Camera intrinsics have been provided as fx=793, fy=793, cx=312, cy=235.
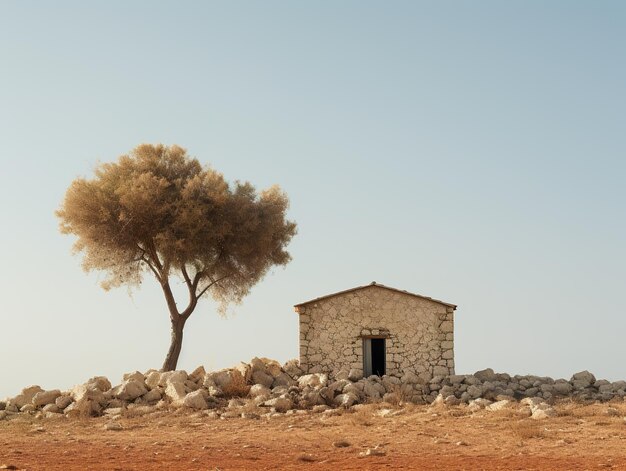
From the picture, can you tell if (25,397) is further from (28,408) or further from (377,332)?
(377,332)

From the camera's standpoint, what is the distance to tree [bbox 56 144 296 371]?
33.9m

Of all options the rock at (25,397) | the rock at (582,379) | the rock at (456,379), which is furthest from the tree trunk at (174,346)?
the rock at (582,379)

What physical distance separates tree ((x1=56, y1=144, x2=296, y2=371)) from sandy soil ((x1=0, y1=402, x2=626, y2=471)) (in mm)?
11476

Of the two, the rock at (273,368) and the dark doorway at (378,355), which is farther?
the dark doorway at (378,355)

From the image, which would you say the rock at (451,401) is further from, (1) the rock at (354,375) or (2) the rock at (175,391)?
(2) the rock at (175,391)

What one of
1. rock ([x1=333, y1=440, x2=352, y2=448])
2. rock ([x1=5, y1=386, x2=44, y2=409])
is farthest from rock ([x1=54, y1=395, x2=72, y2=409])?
rock ([x1=333, y1=440, x2=352, y2=448])

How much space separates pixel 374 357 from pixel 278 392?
5437mm

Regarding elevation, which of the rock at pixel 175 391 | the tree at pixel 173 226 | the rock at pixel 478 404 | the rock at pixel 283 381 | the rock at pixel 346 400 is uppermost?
the tree at pixel 173 226

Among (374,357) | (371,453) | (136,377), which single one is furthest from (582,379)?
(136,377)

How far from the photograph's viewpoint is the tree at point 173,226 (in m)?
33.9

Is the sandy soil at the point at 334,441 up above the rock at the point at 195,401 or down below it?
below

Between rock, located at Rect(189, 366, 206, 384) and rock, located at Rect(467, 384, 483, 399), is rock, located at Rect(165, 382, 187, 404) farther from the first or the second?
rock, located at Rect(467, 384, 483, 399)

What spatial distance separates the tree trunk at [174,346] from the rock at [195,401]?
9050 millimetres

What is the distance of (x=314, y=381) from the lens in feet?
85.9
